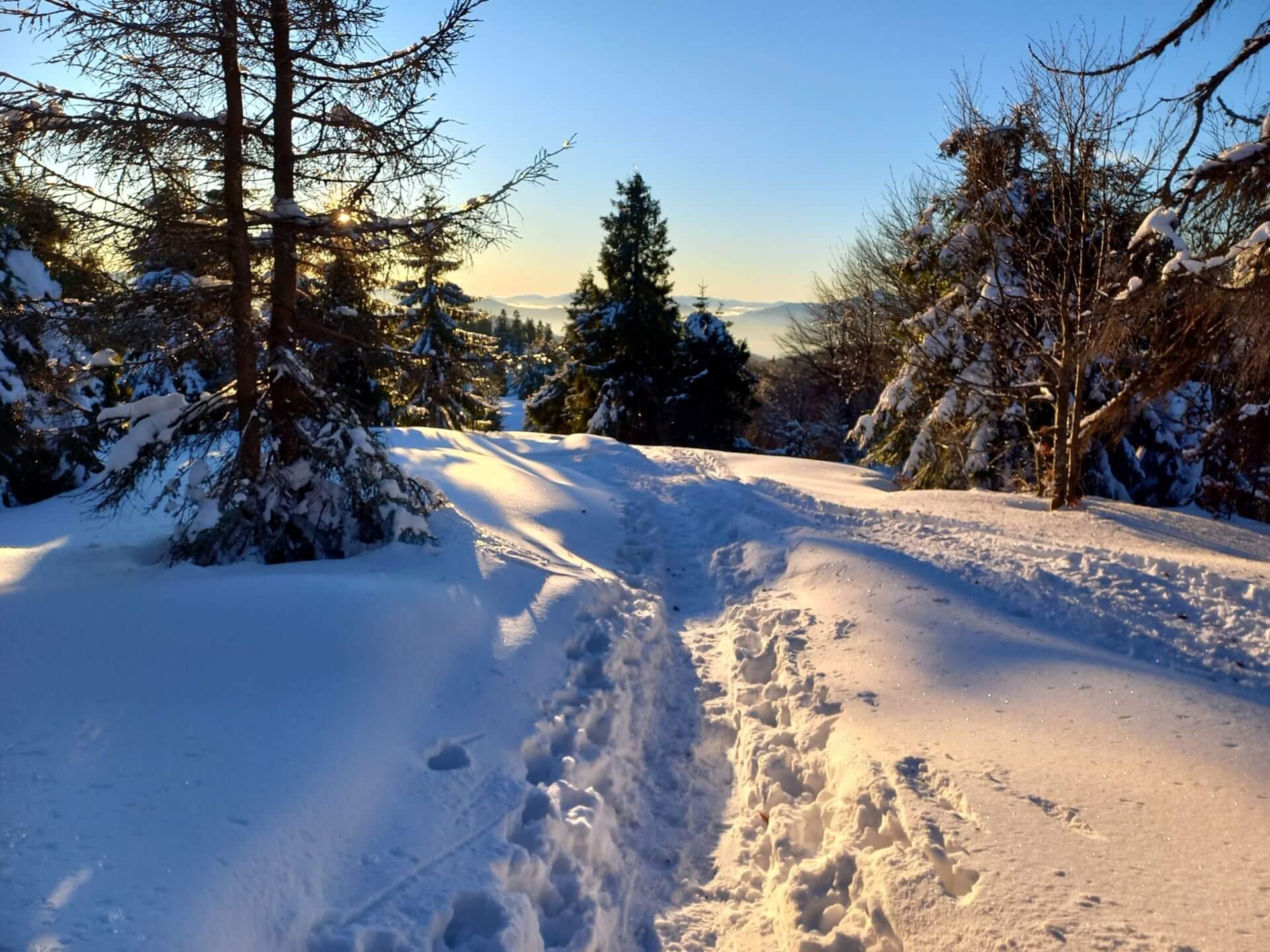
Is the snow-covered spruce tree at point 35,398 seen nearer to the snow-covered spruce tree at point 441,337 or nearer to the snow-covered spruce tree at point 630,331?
the snow-covered spruce tree at point 441,337

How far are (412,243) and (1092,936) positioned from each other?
6.37 metres

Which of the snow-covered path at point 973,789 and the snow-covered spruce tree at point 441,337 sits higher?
the snow-covered spruce tree at point 441,337

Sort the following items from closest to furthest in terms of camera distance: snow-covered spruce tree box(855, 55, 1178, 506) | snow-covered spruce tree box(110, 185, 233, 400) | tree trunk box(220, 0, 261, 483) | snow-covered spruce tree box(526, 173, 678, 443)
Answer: snow-covered spruce tree box(110, 185, 233, 400) → tree trunk box(220, 0, 261, 483) → snow-covered spruce tree box(855, 55, 1178, 506) → snow-covered spruce tree box(526, 173, 678, 443)

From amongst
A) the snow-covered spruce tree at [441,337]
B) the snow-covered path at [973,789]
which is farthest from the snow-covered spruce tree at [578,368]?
the snow-covered path at [973,789]

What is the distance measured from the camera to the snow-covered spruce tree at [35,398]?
7207mm

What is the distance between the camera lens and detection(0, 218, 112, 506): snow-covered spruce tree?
7207mm

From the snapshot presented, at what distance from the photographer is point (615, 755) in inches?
183

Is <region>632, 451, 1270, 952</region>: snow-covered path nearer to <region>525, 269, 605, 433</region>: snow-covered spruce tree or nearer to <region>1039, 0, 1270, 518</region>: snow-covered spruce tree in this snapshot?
<region>1039, 0, 1270, 518</region>: snow-covered spruce tree

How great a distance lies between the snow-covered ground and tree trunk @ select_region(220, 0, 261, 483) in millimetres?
1174

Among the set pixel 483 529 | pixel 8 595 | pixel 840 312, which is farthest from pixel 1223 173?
pixel 840 312

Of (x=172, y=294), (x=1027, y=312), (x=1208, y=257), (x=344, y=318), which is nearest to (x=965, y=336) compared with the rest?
(x=1027, y=312)

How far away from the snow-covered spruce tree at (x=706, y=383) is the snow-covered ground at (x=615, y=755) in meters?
20.6

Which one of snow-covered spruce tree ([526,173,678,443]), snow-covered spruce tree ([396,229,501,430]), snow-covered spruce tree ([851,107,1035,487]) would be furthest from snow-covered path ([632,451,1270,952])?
snow-covered spruce tree ([526,173,678,443])

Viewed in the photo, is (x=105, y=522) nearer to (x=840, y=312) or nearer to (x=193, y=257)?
(x=193, y=257)
